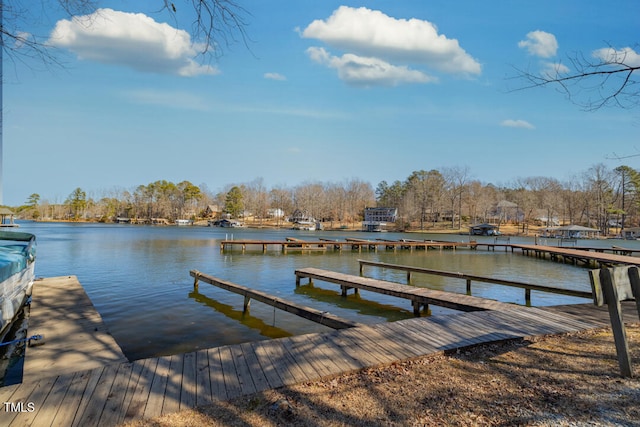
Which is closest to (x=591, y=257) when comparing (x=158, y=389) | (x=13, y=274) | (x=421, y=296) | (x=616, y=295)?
(x=421, y=296)

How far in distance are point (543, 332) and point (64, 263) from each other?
2255cm

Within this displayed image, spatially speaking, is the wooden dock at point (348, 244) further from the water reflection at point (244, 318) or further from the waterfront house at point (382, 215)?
the waterfront house at point (382, 215)

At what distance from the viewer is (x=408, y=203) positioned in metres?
88.9

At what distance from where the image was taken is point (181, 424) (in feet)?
9.30

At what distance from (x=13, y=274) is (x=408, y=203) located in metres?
86.3

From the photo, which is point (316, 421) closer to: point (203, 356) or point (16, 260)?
point (203, 356)

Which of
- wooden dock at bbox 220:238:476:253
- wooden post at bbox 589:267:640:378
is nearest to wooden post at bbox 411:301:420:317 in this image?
wooden post at bbox 589:267:640:378

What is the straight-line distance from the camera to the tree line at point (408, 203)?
75.4m

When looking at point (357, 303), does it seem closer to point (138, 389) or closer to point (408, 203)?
point (138, 389)

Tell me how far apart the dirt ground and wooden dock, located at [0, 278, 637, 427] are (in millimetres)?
203

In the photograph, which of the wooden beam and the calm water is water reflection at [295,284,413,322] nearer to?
the calm water

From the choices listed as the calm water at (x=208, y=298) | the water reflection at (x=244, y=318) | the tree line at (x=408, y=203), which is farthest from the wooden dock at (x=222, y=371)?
the tree line at (x=408, y=203)

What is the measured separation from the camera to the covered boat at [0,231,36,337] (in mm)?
6766

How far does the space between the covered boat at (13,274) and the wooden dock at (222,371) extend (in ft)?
10.1
